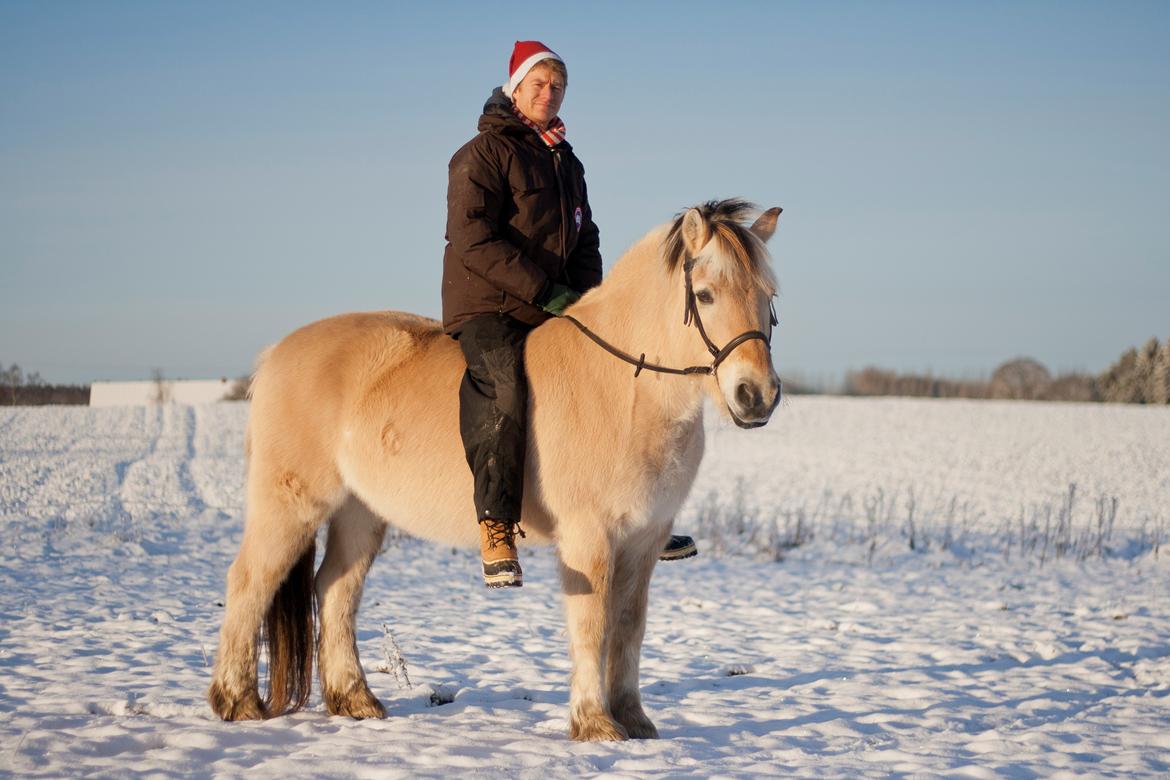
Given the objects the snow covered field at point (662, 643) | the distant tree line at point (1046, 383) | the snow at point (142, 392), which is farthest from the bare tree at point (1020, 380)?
the snow at point (142, 392)

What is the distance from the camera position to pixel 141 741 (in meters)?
4.32

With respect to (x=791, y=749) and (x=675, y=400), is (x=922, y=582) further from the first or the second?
(x=675, y=400)

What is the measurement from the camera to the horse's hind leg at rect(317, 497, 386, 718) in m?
5.23

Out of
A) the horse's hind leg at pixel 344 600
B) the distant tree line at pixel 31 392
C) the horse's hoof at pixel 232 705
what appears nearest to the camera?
the horse's hoof at pixel 232 705

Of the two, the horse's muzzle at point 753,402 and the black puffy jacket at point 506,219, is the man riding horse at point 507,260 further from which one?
the horse's muzzle at point 753,402

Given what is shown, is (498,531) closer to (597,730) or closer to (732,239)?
(597,730)

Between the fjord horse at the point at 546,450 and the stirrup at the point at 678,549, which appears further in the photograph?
the stirrup at the point at 678,549

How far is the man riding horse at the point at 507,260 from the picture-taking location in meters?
4.41

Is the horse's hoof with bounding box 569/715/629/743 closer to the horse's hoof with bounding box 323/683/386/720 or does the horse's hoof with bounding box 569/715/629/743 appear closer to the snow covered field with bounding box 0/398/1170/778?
the snow covered field with bounding box 0/398/1170/778

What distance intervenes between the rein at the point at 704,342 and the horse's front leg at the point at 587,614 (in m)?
0.78

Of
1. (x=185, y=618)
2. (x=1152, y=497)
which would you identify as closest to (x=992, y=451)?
(x=1152, y=497)

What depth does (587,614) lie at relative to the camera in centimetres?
436

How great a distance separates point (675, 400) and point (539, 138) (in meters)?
1.64

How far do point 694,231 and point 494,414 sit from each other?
50.5 inches
